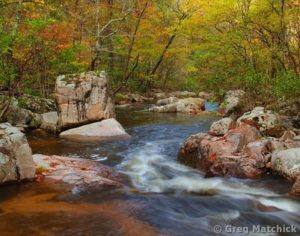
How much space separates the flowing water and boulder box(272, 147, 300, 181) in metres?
0.19

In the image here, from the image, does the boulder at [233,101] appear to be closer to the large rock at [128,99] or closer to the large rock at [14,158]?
the large rock at [14,158]

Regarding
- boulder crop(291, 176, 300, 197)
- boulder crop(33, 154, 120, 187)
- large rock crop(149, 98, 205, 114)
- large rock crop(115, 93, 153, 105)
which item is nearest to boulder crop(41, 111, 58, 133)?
boulder crop(33, 154, 120, 187)

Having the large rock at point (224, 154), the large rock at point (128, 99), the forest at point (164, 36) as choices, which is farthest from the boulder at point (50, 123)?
the large rock at point (128, 99)

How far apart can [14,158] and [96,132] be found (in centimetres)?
563

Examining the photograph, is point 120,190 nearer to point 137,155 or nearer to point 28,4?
point 137,155

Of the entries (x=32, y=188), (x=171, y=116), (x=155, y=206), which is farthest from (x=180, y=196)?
(x=171, y=116)

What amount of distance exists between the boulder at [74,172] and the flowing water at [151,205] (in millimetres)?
322

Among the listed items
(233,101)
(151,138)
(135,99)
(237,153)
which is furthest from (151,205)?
(135,99)

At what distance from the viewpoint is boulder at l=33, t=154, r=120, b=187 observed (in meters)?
7.43

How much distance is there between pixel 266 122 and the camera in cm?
1052

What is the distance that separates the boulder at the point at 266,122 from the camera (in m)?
10.4

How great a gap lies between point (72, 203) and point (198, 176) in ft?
10.3

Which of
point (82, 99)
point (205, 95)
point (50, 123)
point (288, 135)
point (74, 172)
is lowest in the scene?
point (74, 172)

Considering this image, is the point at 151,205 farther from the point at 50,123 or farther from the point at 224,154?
the point at 50,123
